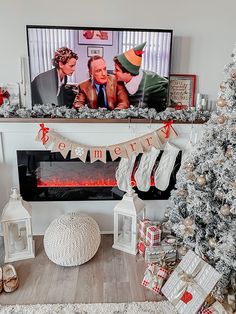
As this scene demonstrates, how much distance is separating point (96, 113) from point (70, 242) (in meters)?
1.10

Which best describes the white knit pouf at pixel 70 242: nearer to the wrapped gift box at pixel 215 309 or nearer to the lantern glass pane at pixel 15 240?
the lantern glass pane at pixel 15 240

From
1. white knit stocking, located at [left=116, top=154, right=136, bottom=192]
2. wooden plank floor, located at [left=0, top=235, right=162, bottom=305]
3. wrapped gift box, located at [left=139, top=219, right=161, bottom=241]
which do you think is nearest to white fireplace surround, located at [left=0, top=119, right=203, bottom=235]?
white knit stocking, located at [left=116, top=154, right=136, bottom=192]

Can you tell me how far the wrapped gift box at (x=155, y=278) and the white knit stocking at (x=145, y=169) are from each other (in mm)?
Result: 773

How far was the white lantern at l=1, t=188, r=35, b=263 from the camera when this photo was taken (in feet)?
7.41

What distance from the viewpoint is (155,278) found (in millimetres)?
2016

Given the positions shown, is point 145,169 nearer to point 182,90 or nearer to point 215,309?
point 182,90

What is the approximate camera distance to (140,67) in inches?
97.6

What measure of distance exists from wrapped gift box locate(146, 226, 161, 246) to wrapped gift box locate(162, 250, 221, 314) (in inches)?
13.4

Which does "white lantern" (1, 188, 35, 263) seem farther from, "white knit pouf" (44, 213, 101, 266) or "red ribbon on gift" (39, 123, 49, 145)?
"red ribbon on gift" (39, 123, 49, 145)

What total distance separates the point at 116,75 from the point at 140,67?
23 centimetres

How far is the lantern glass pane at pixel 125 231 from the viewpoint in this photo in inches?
99.1

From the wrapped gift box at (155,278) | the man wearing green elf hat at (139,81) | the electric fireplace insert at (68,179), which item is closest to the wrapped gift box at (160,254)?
the wrapped gift box at (155,278)

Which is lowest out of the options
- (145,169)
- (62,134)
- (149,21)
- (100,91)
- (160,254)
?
(160,254)

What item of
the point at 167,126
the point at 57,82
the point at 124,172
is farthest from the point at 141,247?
the point at 57,82
